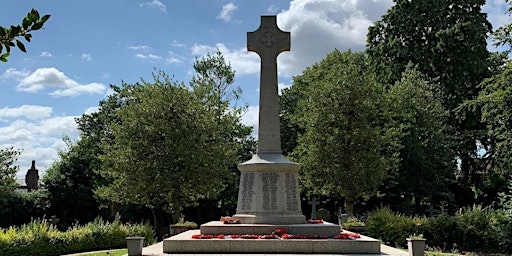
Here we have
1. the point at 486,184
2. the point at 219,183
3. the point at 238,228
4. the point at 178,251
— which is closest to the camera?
the point at 178,251

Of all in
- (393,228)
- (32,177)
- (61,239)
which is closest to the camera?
(61,239)

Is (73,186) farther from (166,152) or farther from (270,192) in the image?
(270,192)

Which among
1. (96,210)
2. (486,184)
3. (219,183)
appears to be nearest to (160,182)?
(219,183)

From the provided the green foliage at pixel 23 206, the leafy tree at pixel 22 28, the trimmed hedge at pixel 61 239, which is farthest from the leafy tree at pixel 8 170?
the leafy tree at pixel 22 28

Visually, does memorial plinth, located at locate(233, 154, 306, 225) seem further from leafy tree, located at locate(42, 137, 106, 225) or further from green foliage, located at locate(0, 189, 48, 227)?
green foliage, located at locate(0, 189, 48, 227)

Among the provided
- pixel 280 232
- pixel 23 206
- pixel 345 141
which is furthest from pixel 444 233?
pixel 23 206

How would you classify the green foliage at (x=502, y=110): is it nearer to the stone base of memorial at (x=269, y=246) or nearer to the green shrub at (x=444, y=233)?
the green shrub at (x=444, y=233)

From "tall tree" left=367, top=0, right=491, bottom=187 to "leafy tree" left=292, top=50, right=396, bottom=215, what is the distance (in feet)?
30.3

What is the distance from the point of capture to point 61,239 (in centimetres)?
Answer: 1819

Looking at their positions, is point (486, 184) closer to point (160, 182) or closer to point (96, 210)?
point (160, 182)

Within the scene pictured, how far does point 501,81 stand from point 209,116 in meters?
13.6

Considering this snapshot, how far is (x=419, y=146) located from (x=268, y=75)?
15.5 meters

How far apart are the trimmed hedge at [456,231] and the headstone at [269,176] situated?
5912 millimetres

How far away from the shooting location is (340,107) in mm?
26672
